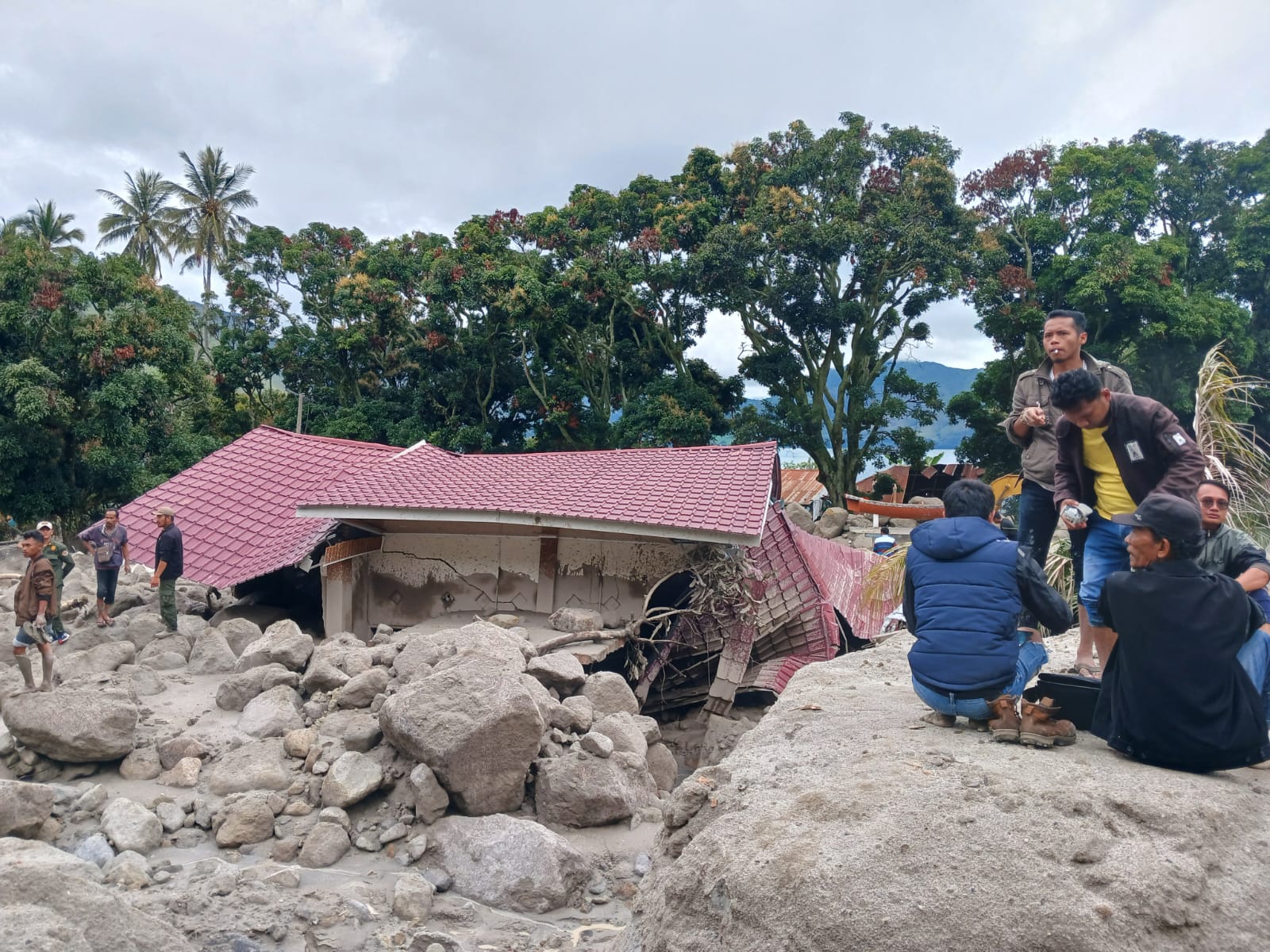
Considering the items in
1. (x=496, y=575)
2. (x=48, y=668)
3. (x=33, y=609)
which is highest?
(x=496, y=575)

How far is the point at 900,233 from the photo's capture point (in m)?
22.5

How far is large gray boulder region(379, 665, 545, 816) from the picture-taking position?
19.8 ft

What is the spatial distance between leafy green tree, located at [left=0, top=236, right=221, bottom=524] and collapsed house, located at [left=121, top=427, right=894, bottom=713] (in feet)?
23.5

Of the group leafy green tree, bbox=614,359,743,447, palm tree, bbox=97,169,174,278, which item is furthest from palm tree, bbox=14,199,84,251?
leafy green tree, bbox=614,359,743,447

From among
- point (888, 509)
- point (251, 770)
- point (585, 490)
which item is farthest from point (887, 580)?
point (888, 509)

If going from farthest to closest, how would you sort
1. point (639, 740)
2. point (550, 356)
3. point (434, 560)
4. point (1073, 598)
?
point (550, 356) < point (434, 560) < point (1073, 598) < point (639, 740)

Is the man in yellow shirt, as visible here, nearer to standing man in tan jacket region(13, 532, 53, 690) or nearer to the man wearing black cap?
the man wearing black cap

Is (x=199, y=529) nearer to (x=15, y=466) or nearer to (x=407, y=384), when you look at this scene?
(x=15, y=466)

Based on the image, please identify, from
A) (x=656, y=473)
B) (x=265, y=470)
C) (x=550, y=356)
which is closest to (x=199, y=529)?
(x=265, y=470)

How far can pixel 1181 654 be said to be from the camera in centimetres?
339

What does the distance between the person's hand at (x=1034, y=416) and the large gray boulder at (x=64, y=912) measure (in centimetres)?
489

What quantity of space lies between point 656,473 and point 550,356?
14795mm

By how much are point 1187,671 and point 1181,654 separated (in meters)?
0.07

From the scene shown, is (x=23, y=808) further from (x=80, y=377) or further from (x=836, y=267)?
(x=836, y=267)
